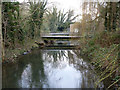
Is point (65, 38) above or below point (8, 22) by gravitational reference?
below

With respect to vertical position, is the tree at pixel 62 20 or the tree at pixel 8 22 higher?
the tree at pixel 62 20

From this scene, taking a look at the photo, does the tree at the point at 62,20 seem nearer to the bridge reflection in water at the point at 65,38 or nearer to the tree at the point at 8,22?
the bridge reflection in water at the point at 65,38

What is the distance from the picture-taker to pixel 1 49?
4789mm

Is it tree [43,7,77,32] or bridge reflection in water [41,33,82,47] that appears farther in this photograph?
tree [43,7,77,32]

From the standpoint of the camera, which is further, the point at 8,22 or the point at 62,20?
the point at 62,20

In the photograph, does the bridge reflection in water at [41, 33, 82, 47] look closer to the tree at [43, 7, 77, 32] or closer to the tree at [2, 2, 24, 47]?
the tree at [2, 2, 24, 47]

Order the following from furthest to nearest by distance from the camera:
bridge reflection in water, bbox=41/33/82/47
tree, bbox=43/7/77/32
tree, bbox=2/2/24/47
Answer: tree, bbox=43/7/77/32 → bridge reflection in water, bbox=41/33/82/47 → tree, bbox=2/2/24/47

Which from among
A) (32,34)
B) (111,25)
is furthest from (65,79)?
(32,34)

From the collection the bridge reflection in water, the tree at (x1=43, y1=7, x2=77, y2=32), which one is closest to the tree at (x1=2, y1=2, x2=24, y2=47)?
the bridge reflection in water

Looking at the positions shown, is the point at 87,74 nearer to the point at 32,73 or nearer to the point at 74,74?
the point at 74,74

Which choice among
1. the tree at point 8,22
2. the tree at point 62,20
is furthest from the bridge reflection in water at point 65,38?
the tree at point 62,20

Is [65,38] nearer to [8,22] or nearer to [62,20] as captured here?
[8,22]

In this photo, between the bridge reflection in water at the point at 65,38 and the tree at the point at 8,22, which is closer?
the tree at the point at 8,22

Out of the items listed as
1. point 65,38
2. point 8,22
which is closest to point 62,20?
point 65,38
